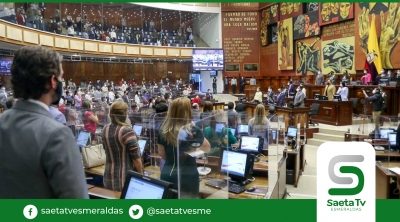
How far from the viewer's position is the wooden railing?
13853 millimetres

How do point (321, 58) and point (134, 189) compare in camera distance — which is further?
point (321, 58)

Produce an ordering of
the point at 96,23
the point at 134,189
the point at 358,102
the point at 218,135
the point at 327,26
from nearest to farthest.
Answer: the point at 134,189
the point at 218,135
the point at 358,102
the point at 327,26
the point at 96,23

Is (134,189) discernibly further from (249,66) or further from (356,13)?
(249,66)

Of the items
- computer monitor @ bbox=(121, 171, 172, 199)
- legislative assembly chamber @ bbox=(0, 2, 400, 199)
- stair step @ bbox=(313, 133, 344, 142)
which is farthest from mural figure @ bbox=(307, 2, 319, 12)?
computer monitor @ bbox=(121, 171, 172, 199)

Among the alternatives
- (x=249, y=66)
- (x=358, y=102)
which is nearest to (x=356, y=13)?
(x=358, y=102)

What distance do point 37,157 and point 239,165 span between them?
2918mm

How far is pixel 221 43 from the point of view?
25.3 m

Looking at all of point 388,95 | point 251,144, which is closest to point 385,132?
point 251,144

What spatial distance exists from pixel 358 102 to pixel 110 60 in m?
16.5

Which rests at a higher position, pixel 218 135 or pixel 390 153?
pixel 218 135

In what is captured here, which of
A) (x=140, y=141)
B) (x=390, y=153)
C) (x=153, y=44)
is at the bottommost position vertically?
(x=390, y=153)

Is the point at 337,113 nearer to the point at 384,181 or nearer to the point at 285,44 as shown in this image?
the point at 384,181

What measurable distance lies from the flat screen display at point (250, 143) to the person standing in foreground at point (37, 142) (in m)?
4.45

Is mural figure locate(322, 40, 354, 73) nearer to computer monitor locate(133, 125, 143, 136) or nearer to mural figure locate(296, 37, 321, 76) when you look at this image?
mural figure locate(296, 37, 321, 76)
